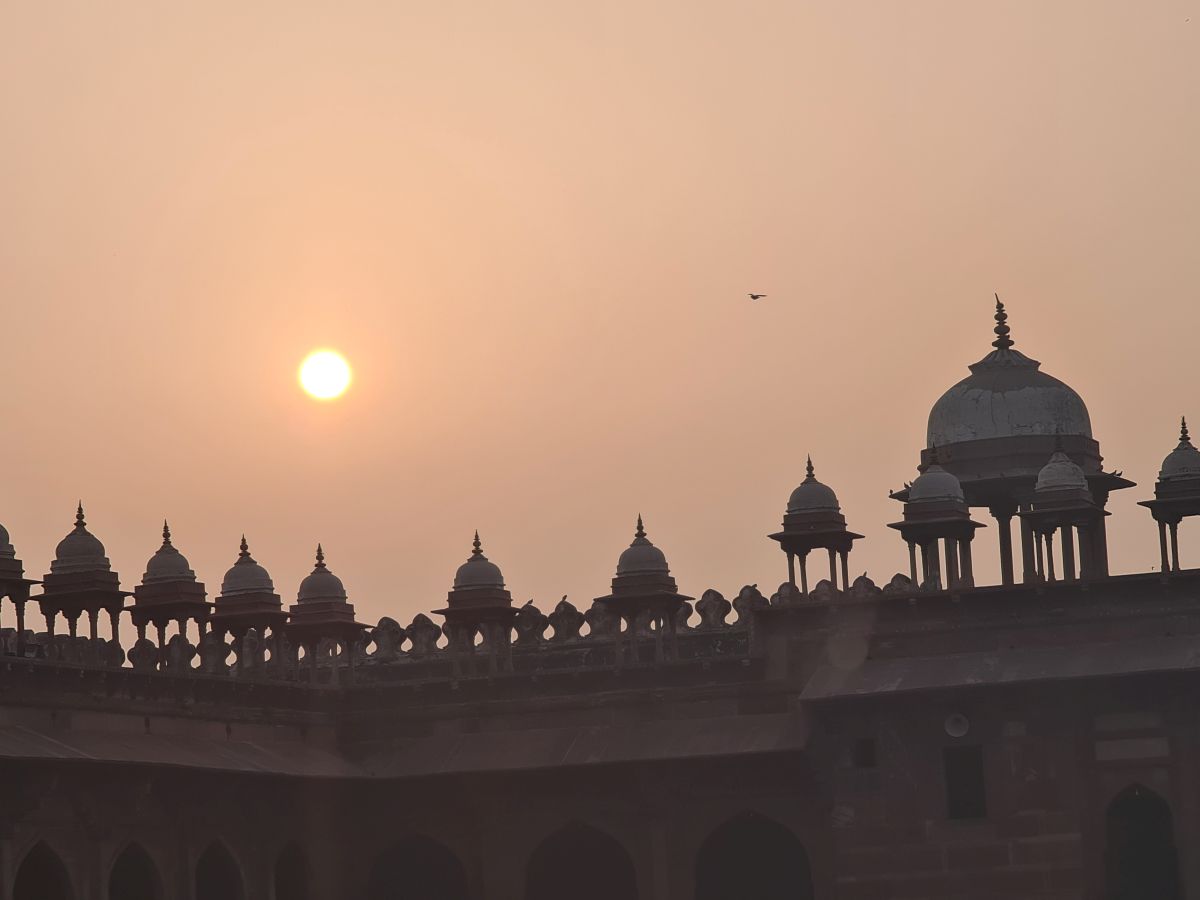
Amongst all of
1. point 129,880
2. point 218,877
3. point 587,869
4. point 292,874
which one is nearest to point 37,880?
point 129,880

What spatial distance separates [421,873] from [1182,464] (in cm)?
1445

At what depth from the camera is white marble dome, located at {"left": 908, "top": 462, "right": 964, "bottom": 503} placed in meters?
47.9

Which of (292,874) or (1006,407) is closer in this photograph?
(292,874)

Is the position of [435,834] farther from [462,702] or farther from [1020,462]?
[1020,462]

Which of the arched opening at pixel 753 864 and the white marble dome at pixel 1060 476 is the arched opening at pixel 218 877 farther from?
the white marble dome at pixel 1060 476

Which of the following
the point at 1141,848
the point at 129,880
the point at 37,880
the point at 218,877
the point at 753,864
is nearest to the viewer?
the point at 37,880

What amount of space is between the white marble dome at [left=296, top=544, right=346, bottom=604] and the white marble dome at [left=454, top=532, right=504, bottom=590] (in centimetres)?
236

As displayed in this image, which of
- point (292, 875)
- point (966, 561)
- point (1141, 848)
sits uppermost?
point (966, 561)

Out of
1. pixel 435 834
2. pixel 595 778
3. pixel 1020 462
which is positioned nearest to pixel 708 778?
pixel 595 778

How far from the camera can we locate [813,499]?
159 ft

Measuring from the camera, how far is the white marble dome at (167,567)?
161 feet

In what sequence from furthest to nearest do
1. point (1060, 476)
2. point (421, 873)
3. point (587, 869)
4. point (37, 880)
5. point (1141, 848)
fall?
point (421, 873)
point (587, 869)
point (1060, 476)
point (1141, 848)
point (37, 880)

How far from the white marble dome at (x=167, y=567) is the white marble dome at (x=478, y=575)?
4612mm

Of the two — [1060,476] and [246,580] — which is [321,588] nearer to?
[246,580]
